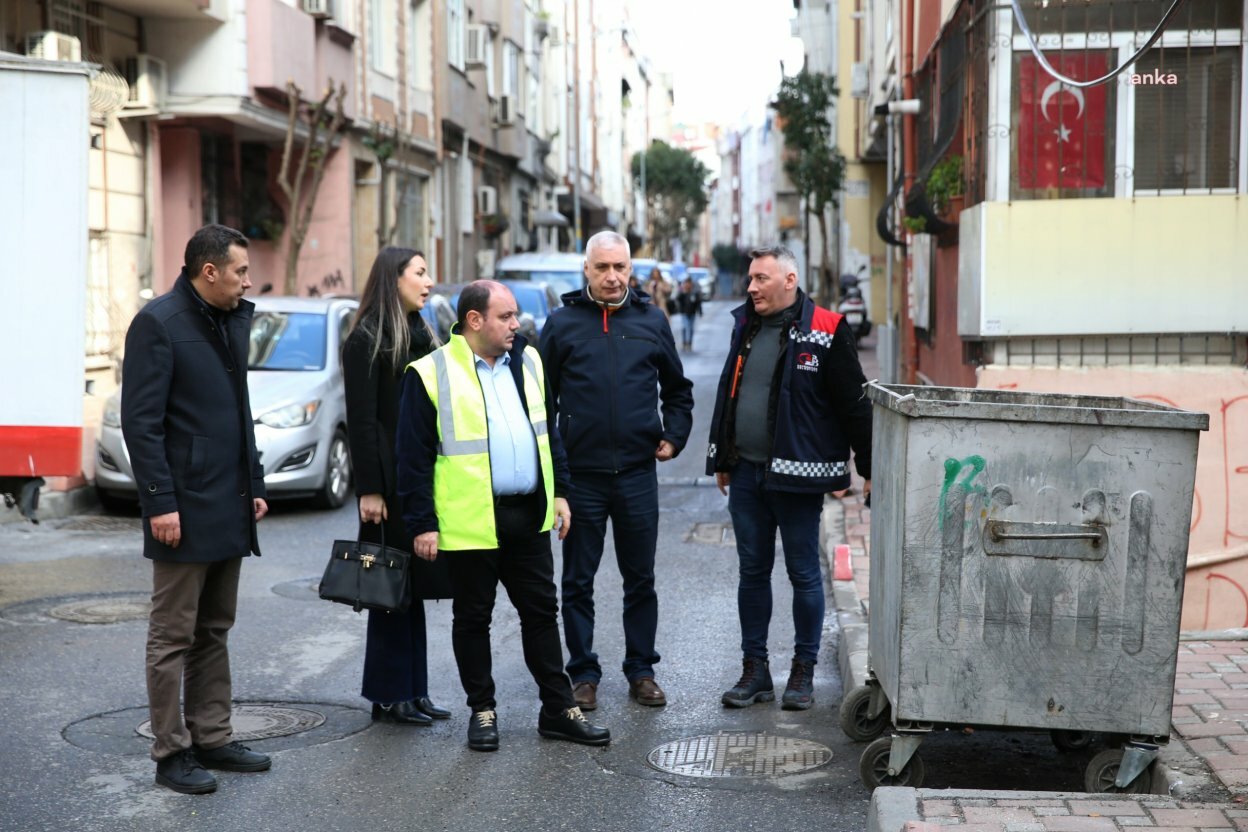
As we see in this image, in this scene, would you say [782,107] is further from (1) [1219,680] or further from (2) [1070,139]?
(1) [1219,680]

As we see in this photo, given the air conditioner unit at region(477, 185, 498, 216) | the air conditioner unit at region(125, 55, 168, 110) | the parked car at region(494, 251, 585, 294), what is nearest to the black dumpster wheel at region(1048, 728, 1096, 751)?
the air conditioner unit at region(125, 55, 168, 110)

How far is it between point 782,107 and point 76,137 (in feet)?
98.0

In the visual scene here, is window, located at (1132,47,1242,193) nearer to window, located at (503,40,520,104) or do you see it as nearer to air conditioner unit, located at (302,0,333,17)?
air conditioner unit, located at (302,0,333,17)

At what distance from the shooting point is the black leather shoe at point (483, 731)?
591 cm

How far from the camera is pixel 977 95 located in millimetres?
9531

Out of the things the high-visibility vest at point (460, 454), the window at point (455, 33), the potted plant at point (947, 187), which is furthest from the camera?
the window at point (455, 33)

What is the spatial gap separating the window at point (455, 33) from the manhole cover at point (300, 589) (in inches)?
816

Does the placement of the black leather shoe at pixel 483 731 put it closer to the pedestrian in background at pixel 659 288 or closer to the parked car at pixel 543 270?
the parked car at pixel 543 270

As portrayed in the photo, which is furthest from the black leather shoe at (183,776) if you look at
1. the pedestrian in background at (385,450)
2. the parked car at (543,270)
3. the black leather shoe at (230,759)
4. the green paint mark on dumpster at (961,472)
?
the parked car at (543,270)

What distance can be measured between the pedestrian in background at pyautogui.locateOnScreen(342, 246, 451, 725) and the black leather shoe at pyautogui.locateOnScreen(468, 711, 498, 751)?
1.35 ft

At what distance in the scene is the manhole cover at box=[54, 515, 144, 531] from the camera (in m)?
11.3

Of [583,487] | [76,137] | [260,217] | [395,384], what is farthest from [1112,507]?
[260,217]

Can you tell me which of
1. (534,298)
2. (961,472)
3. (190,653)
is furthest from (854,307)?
(961,472)

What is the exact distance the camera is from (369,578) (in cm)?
605
